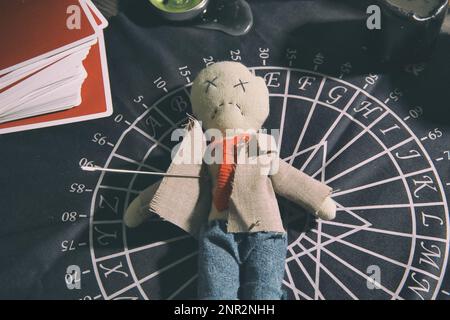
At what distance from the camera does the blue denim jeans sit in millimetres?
973

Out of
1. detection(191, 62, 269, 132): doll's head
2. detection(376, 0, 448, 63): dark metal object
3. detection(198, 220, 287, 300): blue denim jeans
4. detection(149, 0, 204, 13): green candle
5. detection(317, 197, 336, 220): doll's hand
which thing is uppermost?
detection(149, 0, 204, 13): green candle

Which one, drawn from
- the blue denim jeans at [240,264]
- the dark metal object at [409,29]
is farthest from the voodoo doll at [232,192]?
the dark metal object at [409,29]

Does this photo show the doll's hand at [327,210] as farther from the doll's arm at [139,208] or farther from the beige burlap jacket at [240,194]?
the doll's arm at [139,208]

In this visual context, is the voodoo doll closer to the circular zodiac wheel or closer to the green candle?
the circular zodiac wheel

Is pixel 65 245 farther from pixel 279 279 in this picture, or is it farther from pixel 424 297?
pixel 424 297

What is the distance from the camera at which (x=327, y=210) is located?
1040mm

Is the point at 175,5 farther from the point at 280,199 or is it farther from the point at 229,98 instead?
the point at 280,199

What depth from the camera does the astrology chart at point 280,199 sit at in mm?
1056

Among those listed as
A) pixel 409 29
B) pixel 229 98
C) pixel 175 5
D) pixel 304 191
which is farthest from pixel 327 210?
pixel 175 5

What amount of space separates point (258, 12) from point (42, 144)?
23.1 inches

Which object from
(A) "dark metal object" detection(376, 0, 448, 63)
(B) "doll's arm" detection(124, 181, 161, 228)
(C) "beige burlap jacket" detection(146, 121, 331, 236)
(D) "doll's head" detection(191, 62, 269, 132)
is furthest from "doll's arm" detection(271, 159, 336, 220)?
(A) "dark metal object" detection(376, 0, 448, 63)

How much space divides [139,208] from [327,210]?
35cm

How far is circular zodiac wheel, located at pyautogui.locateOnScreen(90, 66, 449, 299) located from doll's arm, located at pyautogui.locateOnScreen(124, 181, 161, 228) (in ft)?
0.08

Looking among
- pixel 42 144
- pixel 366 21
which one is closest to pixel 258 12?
pixel 366 21
